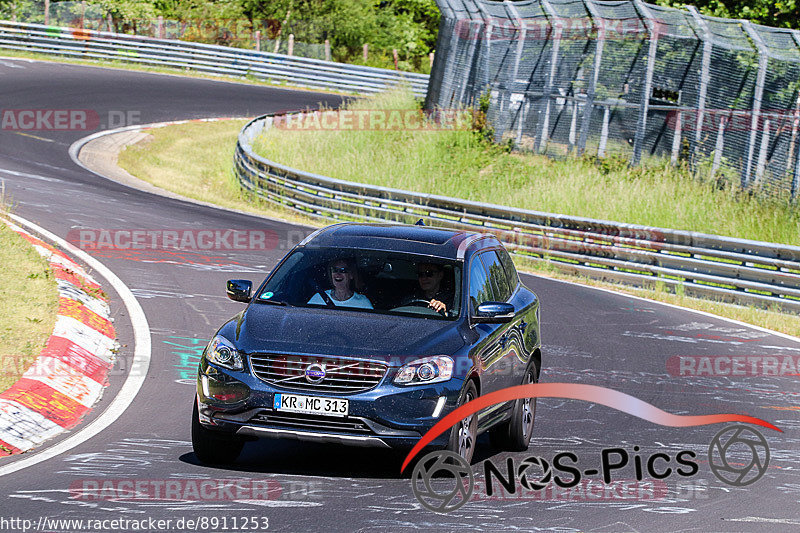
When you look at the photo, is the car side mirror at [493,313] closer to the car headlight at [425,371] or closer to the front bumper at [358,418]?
the car headlight at [425,371]

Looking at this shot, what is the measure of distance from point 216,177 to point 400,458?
23877mm

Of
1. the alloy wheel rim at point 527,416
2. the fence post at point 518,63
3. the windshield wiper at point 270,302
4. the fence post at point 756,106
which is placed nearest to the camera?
the windshield wiper at point 270,302

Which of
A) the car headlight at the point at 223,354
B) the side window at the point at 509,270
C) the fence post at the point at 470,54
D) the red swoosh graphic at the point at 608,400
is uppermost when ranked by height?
the fence post at the point at 470,54

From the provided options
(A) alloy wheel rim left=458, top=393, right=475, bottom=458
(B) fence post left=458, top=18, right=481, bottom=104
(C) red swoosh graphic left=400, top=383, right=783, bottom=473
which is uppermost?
(B) fence post left=458, top=18, right=481, bottom=104

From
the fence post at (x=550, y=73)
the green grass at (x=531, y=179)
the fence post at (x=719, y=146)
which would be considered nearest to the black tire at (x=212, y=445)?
the green grass at (x=531, y=179)

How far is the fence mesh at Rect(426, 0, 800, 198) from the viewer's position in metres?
23.7

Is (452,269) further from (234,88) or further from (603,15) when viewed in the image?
(234,88)

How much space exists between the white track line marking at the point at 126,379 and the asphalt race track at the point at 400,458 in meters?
0.09

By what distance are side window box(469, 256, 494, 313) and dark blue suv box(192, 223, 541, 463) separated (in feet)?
0.06

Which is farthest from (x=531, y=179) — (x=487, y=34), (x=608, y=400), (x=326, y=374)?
(x=326, y=374)

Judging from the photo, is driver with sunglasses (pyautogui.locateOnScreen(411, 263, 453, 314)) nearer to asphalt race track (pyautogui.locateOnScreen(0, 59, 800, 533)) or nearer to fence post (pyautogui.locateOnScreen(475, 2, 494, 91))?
asphalt race track (pyautogui.locateOnScreen(0, 59, 800, 533))

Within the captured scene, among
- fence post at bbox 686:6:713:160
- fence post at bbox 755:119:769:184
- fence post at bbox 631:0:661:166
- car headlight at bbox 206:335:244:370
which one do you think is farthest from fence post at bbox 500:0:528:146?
car headlight at bbox 206:335:244:370

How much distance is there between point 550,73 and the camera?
28.8 meters

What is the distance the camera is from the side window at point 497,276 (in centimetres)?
935
